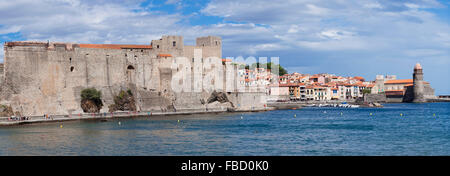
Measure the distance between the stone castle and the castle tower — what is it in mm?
37952

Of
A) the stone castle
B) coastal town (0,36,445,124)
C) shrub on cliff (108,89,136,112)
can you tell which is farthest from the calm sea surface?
shrub on cliff (108,89,136,112)

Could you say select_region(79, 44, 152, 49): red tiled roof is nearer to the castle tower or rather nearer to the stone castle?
the stone castle

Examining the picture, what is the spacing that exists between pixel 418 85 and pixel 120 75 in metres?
54.8

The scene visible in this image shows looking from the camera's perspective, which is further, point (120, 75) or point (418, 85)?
point (418, 85)

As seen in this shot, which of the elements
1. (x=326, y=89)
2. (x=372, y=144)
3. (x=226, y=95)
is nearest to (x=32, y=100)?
(x=226, y=95)

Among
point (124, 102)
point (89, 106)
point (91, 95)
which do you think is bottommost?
point (89, 106)

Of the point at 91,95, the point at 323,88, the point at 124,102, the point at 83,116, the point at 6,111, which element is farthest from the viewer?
the point at 323,88

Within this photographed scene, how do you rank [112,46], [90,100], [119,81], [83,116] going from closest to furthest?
1. [83,116]
2. [90,100]
3. [119,81]
4. [112,46]

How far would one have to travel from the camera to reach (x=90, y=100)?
34781mm

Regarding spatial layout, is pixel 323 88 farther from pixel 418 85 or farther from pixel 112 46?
pixel 112 46

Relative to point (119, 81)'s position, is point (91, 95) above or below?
below

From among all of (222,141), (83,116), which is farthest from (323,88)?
(222,141)
